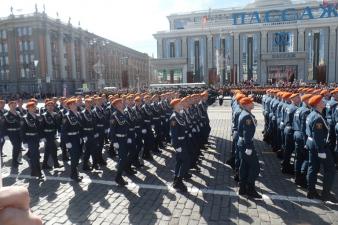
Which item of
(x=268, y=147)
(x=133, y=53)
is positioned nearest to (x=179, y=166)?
(x=268, y=147)

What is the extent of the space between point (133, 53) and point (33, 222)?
383ft

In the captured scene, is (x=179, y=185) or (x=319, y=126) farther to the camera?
(x=179, y=185)

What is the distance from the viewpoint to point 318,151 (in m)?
6.60

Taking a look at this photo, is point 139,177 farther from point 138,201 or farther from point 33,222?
point 33,222

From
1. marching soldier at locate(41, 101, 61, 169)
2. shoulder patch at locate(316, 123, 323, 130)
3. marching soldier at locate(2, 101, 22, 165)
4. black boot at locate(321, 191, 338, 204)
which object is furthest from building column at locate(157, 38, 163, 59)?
black boot at locate(321, 191, 338, 204)

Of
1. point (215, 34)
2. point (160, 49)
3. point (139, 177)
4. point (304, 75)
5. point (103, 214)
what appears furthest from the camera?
point (160, 49)

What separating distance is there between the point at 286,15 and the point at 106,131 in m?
55.4

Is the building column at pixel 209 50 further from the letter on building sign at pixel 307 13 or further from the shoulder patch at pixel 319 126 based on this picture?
the shoulder patch at pixel 319 126

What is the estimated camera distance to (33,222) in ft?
5.19

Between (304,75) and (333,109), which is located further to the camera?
(304,75)

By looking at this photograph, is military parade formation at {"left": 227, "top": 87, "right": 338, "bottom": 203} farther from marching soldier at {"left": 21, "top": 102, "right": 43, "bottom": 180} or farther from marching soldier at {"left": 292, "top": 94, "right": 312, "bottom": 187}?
marching soldier at {"left": 21, "top": 102, "right": 43, "bottom": 180}

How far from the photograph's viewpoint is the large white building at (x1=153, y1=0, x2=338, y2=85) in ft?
183

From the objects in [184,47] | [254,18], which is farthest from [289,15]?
[184,47]

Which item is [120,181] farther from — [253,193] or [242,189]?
[253,193]
